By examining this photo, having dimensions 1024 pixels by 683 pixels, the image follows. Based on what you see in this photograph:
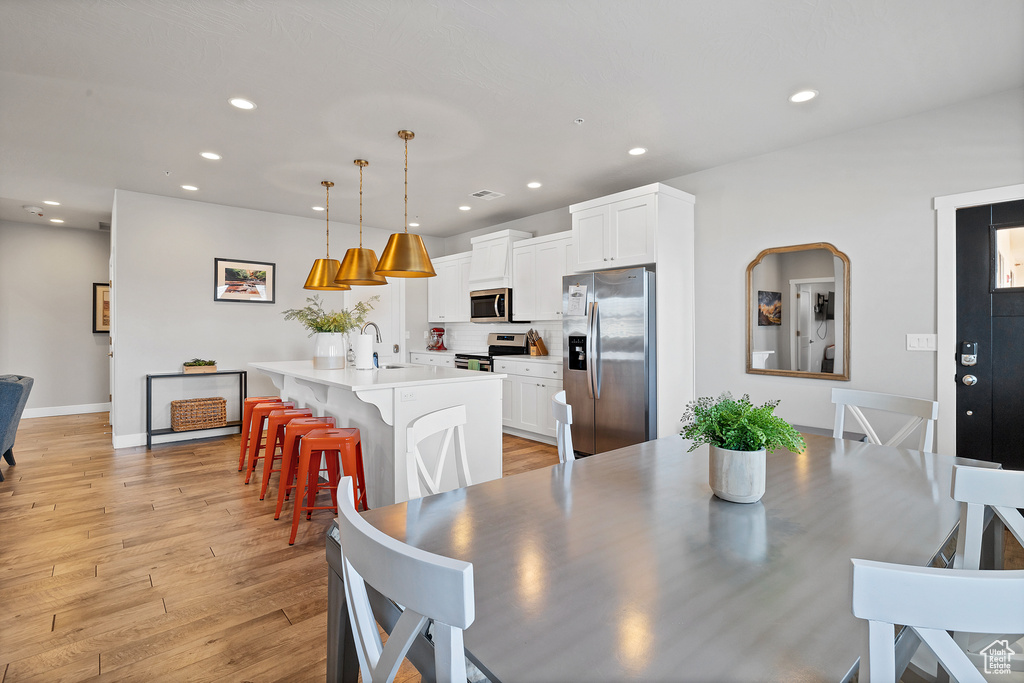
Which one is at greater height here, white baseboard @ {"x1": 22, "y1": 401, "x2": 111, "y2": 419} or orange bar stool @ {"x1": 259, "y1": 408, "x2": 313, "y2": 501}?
orange bar stool @ {"x1": 259, "y1": 408, "x2": 313, "y2": 501}

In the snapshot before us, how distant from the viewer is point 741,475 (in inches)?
49.5

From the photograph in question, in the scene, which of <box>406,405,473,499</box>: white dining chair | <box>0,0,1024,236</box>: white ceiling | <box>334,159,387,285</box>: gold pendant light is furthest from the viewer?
<box>334,159,387,285</box>: gold pendant light

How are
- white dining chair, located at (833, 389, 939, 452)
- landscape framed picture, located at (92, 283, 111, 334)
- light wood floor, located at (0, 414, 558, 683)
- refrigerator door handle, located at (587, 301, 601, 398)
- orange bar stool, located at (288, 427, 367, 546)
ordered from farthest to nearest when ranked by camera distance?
landscape framed picture, located at (92, 283, 111, 334) → refrigerator door handle, located at (587, 301, 601, 398) → orange bar stool, located at (288, 427, 367, 546) → white dining chair, located at (833, 389, 939, 452) → light wood floor, located at (0, 414, 558, 683)

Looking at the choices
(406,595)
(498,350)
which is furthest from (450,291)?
(406,595)

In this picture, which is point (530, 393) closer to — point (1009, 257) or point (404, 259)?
point (404, 259)

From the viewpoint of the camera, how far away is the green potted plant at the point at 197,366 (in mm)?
5301

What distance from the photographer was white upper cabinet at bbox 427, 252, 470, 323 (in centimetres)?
664

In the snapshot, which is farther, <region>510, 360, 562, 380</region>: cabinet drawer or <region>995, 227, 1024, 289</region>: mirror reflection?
<region>510, 360, 562, 380</region>: cabinet drawer

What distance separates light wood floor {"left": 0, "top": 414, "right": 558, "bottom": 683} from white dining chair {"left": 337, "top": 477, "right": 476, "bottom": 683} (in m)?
1.25

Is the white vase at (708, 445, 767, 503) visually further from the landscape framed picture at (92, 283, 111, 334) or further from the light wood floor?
the landscape framed picture at (92, 283, 111, 334)

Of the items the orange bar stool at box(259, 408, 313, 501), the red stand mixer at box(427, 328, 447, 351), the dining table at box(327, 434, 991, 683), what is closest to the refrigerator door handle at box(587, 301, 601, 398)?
the orange bar stool at box(259, 408, 313, 501)

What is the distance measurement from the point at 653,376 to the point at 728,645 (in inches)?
137

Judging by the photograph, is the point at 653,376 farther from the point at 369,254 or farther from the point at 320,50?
the point at 320,50

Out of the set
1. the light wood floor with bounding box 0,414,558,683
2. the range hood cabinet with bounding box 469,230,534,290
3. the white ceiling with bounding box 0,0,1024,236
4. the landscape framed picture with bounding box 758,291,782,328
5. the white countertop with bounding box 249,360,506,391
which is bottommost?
the light wood floor with bounding box 0,414,558,683
